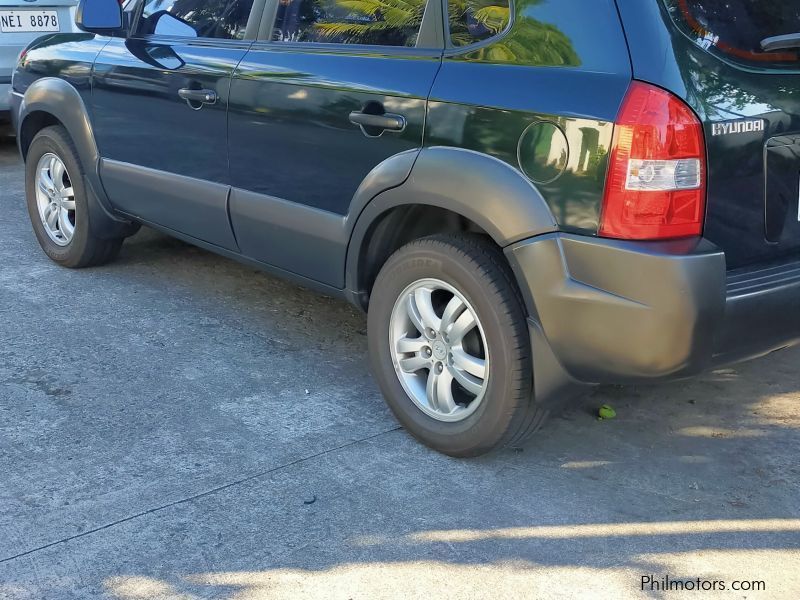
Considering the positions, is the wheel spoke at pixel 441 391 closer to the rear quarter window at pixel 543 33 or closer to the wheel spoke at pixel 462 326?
the wheel spoke at pixel 462 326

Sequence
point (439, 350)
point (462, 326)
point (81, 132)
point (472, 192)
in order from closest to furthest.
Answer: point (472, 192) → point (462, 326) → point (439, 350) → point (81, 132)

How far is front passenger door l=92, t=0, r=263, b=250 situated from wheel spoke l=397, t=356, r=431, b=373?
116cm

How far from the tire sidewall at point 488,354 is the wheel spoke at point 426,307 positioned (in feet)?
0.19

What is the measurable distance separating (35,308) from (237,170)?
1.52m

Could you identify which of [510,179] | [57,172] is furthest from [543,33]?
[57,172]

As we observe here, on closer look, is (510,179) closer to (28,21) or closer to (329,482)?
(329,482)

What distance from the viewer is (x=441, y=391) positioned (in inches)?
134

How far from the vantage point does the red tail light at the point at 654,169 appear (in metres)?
2.69

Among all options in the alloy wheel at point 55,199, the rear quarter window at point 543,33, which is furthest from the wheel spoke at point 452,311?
the alloy wheel at point 55,199

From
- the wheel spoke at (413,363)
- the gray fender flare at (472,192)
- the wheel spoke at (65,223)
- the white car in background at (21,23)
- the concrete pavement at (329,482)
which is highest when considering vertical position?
the white car in background at (21,23)

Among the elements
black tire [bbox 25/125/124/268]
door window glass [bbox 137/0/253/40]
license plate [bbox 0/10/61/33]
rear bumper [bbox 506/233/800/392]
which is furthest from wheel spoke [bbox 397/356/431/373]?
license plate [bbox 0/10/61/33]

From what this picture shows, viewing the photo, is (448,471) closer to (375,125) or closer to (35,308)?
(375,125)

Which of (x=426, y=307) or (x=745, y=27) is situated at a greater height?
(x=745, y=27)

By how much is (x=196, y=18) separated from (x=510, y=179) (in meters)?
2.15
